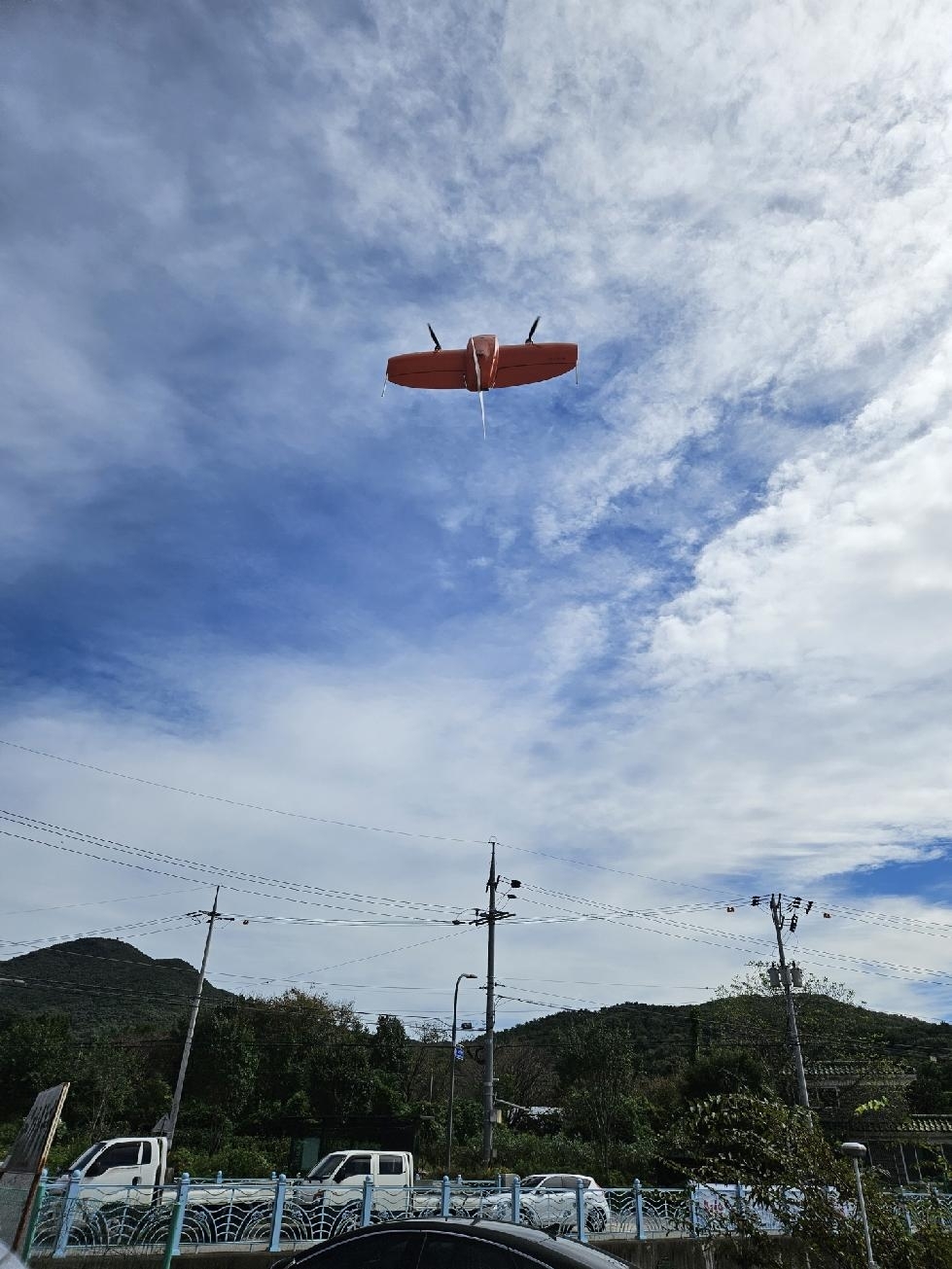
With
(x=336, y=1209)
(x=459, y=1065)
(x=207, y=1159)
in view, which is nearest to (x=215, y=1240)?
(x=336, y=1209)

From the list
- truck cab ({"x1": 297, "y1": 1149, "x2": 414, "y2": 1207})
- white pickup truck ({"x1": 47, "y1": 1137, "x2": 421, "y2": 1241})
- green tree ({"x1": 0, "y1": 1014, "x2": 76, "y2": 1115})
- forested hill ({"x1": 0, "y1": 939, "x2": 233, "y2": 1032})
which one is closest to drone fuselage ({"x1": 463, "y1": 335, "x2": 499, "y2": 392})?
white pickup truck ({"x1": 47, "y1": 1137, "x2": 421, "y2": 1241})

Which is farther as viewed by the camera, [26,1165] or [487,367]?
[487,367]

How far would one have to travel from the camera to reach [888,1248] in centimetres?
778

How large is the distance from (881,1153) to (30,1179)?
38580 millimetres

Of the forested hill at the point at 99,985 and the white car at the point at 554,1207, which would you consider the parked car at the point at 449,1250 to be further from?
the forested hill at the point at 99,985

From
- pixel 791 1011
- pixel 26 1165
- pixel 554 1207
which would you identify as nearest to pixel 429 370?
pixel 26 1165

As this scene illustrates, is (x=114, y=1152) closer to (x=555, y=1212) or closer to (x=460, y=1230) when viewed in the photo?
(x=555, y=1212)

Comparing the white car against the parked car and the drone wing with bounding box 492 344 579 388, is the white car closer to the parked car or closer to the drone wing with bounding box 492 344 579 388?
the parked car

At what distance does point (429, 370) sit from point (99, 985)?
245ft

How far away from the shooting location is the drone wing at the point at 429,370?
46.7 feet

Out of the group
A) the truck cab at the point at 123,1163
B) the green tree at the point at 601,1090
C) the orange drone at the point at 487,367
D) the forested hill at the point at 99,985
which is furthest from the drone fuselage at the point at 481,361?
the forested hill at the point at 99,985

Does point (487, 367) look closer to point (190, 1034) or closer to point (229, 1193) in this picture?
point (229, 1193)

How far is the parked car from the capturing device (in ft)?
17.4

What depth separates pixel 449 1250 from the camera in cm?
561
